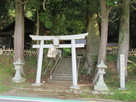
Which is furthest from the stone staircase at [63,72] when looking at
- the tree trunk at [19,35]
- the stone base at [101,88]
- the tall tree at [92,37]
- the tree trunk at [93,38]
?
the stone base at [101,88]

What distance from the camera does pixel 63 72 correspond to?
12.7 m

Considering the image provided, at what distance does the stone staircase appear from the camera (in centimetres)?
1174

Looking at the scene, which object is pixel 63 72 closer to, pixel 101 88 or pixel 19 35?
pixel 19 35

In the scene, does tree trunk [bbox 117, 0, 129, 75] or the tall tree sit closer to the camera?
tree trunk [bbox 117, 0, 129, 75]

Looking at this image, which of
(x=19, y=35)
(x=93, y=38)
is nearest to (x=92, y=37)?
(x=93, y=38)

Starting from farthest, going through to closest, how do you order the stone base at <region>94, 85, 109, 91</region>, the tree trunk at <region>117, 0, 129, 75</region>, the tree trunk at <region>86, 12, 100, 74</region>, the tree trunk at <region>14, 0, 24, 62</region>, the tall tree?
the tree trunk at <region>86, 12, 100, 74</region>
the tall tree
the tree trunk at <region>14, 0, 24, 62</region>
the tree trunk at <region>117, 0, 129, 75</region>
the stone base at <region>94, 85, 109, 91</region>

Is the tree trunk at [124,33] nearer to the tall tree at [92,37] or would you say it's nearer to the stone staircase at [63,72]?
the tall tree at [92,37]

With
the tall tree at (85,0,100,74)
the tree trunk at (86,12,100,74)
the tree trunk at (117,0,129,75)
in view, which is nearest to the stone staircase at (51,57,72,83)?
the tall tree at (85,0,100,74)

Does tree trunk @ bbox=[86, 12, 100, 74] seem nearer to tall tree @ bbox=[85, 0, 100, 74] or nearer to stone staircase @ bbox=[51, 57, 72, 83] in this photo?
tall tree @ bbox=[85, 0, 100, 74]

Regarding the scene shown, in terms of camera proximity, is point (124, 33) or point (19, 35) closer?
point (124, 33)

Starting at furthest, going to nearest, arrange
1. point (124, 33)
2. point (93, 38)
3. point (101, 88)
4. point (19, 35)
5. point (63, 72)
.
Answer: point (93, 38) → point (63, 72) → point (19, 35) → point (124, 33) → point (101, 88)

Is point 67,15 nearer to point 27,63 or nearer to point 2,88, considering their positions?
point 27,63

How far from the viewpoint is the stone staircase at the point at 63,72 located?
11742 millimetres

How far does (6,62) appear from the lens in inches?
486
